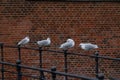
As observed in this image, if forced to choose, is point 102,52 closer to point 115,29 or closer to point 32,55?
point 115,29

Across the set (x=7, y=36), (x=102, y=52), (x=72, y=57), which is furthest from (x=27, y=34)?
(x=102, y=52)

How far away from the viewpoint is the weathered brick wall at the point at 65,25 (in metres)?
10.6

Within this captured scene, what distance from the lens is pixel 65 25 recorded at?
34.8 feet

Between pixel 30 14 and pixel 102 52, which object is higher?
pixel 30 14

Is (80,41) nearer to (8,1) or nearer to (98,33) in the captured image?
(98,33)

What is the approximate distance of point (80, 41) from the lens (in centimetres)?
1066

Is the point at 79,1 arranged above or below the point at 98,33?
above

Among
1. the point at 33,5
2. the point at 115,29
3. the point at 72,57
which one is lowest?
the point at 72,57

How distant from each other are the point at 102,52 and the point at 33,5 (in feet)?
7.23

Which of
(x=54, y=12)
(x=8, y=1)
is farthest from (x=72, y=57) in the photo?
(x=8, y=1)

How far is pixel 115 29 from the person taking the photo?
34.8 feet

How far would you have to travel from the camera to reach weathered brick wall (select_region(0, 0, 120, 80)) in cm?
1056

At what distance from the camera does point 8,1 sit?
34.5 ft

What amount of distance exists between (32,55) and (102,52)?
1861 millimetres
